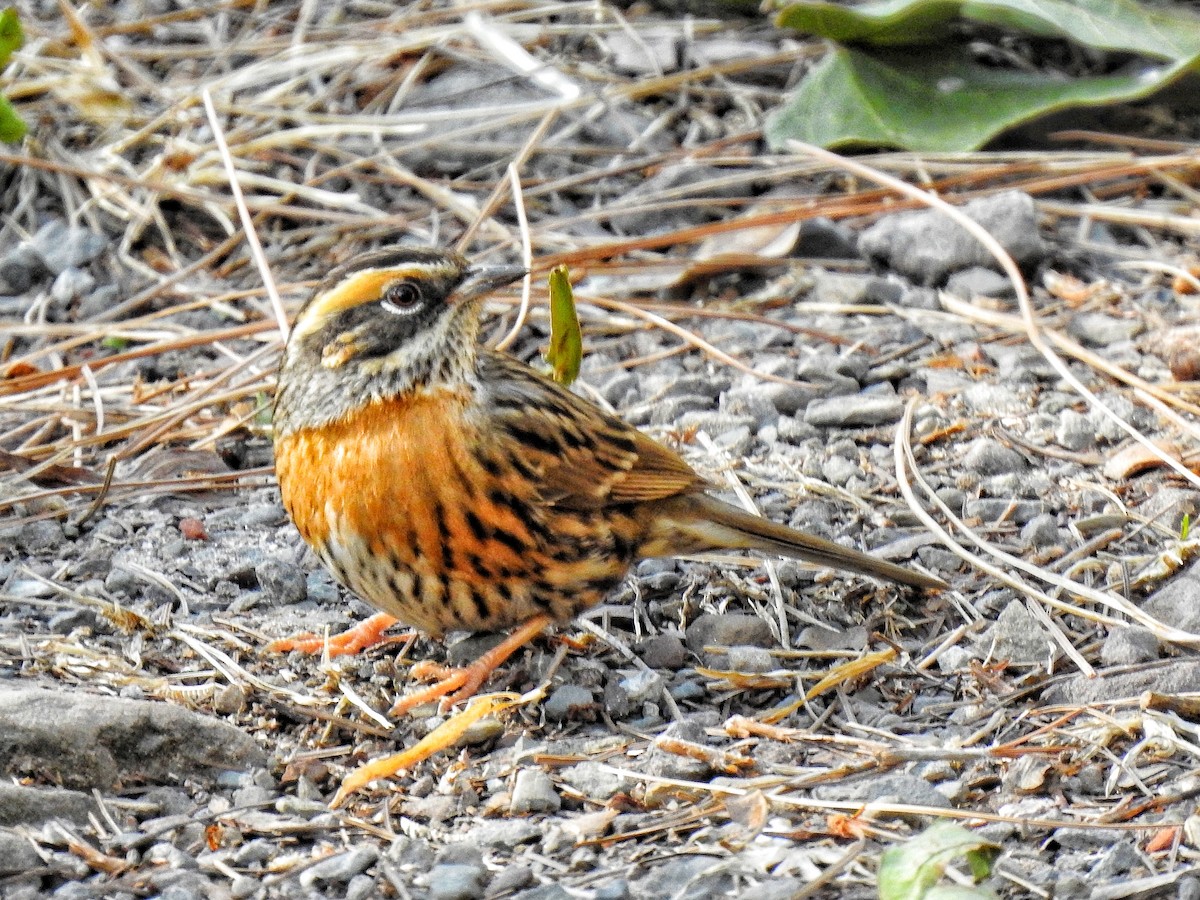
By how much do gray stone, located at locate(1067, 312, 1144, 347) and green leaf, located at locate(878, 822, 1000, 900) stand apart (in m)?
3.37

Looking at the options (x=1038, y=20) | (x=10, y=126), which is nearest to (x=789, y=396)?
(x=1038, y=20)

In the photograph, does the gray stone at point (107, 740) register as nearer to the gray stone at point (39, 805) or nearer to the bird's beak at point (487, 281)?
the gray stone at point (39, 805)

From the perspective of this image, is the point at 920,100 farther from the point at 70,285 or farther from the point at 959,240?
the point at 70,285

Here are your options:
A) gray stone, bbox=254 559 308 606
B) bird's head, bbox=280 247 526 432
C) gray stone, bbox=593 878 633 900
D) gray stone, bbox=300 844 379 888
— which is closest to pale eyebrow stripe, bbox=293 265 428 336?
bird's head, bbox=280 247 526 432

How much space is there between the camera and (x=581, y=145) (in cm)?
753

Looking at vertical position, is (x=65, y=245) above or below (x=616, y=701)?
above

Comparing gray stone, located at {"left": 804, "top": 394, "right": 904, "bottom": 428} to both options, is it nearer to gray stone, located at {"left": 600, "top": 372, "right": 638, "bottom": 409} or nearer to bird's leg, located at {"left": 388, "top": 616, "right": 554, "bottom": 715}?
gray stone, located at {"left": 600, "top": 372, "right": 638, "bottom": 409}

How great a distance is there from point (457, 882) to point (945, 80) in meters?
5.10

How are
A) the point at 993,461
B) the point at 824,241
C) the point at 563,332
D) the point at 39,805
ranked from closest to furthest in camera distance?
1. the point at 39,805
2. the point at 563,332
3. the point at 993,461
4. the point at 824,241

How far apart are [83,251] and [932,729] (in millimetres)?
4346

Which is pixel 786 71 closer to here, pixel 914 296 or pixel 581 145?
pixel 581 145

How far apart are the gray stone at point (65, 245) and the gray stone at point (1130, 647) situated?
4.48 m

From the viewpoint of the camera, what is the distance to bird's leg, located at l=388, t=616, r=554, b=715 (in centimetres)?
444

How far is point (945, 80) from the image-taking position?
24.7 ft
